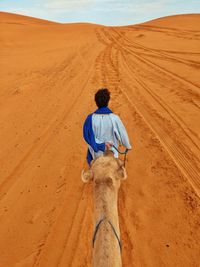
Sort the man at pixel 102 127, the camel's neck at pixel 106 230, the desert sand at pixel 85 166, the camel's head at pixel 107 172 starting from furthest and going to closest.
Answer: the desert sand at pixel 85 166
the man at pixel 102 127
the camel's head at pixel 107 172
the camel's neck at pixel 106 230

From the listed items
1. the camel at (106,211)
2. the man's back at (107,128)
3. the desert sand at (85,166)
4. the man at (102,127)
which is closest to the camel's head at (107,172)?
the camel at (106,211)

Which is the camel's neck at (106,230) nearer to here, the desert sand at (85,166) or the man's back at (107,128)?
the man's back at (107,128)

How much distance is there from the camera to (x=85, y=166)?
656 centimetres

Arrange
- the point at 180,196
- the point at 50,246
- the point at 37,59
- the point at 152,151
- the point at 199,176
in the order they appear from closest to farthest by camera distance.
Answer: the point at 50,246 → the point at 180,196 → the point at 199,176 → the point at 152,151 → the point at 37,59

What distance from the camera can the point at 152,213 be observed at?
197 inches

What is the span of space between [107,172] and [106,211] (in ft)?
1.36

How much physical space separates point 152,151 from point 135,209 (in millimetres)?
2143

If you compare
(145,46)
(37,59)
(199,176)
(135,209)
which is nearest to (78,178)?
(135,209)

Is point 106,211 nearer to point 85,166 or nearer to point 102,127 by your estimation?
point 102,127

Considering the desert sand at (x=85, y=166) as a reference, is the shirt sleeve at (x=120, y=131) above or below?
above

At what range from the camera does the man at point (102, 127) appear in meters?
3.84

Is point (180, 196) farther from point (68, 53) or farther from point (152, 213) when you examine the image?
→ point (68, 53)

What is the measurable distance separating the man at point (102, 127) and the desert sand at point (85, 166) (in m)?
1.62

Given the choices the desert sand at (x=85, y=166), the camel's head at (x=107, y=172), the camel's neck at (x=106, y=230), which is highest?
the camel's head at (x=107, y=172)
